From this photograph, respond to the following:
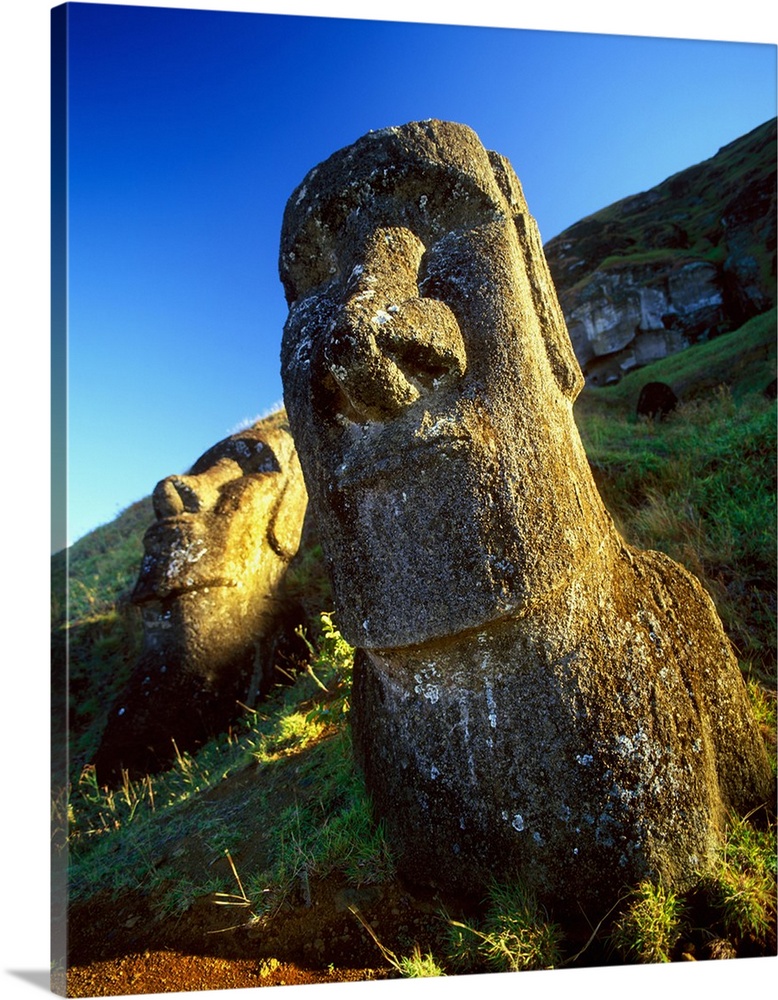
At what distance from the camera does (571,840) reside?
234 centimetres

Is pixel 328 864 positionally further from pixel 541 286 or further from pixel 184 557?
pixel 184 557

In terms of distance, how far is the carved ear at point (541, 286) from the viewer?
287 centimetres

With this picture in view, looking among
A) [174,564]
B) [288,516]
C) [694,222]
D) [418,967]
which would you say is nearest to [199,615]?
[174,564]

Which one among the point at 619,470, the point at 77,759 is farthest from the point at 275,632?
the point at 619,470

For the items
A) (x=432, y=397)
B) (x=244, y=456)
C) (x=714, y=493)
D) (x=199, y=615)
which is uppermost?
(x=244, y=456)

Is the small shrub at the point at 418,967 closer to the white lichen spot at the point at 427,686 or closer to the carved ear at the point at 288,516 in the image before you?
the white lichen spot at the point at 427,686

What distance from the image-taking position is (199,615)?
5.54 metres

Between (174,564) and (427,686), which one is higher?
(174,564)

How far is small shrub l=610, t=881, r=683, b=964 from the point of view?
7.38 ft

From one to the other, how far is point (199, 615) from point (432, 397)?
11.9ft

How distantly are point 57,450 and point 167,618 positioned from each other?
9.43 feet

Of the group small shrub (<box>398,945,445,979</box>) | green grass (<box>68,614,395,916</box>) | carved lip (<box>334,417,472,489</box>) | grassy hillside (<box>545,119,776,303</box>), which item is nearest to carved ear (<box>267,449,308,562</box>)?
green grass (<box>68,614,395,916</box>)

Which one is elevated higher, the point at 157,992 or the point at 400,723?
the point at 400,723

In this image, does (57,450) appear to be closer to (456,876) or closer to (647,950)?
(456,876)
